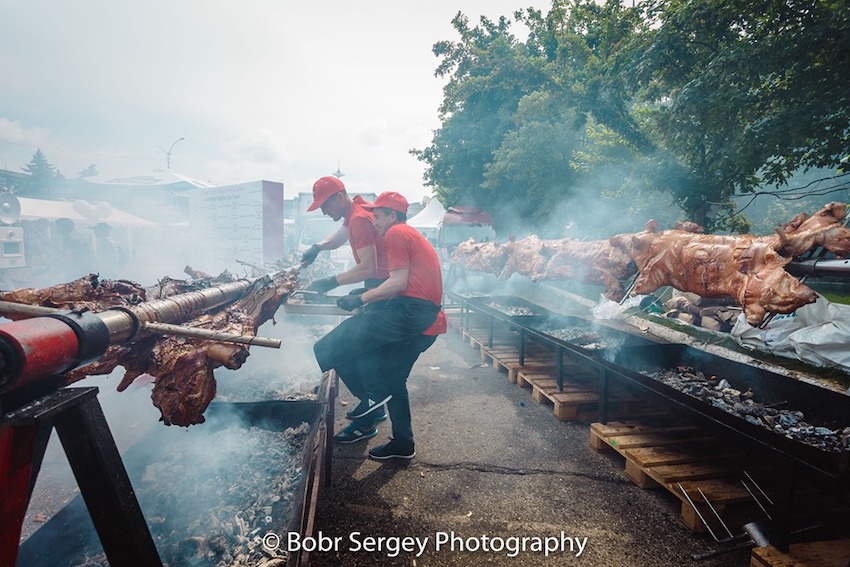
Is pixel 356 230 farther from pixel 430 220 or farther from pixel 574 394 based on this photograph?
pixel 430 220

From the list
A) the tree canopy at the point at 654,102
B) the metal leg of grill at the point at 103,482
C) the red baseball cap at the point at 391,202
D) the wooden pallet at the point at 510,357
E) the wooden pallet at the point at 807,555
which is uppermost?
the tree canopy at the point at 654,102

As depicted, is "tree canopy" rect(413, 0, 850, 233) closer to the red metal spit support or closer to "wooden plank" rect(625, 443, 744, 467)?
"wooden plank" rect(625, 443, 744, 467)

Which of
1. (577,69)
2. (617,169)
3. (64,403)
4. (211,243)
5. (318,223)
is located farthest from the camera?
(318,223)

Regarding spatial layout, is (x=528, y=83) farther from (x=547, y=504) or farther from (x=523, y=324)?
(x=547, y=504)

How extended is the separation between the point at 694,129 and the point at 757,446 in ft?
24.5

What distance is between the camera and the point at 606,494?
3.37 meters

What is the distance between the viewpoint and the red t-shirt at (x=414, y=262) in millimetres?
3645

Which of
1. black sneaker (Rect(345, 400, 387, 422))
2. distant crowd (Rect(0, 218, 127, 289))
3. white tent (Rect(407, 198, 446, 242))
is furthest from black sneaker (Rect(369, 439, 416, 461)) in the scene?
white tent (Rect(407, 198, 446, 242))

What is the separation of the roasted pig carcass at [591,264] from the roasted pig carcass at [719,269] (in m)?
0.16

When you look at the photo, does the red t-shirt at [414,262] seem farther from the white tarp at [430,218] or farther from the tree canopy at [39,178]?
the tree canopy at [39,178]

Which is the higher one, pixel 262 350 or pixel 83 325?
pixel 83 325

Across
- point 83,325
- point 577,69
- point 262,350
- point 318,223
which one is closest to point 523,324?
point 262,350

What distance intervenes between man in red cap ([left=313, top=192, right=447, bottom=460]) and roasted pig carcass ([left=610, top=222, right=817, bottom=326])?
225cm

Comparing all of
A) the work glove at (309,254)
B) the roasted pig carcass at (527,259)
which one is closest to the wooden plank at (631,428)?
the roasted pig carcass at (527,259)
